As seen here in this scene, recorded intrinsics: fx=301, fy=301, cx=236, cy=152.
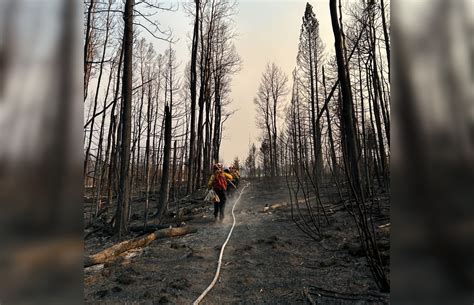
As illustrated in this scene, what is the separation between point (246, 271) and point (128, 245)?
7.74 feet

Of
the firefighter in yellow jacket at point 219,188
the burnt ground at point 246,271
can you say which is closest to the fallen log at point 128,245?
the burnt ground at point 246,271

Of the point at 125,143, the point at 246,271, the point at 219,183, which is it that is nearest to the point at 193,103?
the point at 219,183

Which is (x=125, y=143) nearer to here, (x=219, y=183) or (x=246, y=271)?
(x=219, y=183)

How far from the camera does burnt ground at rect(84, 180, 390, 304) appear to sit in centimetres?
338

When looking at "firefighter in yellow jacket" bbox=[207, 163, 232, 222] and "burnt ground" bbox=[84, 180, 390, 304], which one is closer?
"burnt ground" bbox=[84, 180, 390, 304]

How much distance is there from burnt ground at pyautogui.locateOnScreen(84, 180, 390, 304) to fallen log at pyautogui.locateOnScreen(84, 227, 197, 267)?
139 mm

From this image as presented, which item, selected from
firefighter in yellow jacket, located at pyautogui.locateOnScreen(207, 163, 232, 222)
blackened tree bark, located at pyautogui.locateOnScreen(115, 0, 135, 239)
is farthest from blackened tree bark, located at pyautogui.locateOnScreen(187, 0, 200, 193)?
blackened tree bark, located at pyautogui.locateOnScreen(115, 0, 135, 239)

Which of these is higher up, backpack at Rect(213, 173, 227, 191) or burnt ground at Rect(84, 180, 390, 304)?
backpack at Rect(213, 173, 227, 191)

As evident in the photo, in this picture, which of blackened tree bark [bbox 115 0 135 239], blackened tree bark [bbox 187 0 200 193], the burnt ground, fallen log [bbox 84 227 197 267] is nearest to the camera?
the burnt ground

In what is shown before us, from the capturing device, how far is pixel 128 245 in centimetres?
540

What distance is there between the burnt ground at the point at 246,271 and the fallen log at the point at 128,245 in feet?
0.46

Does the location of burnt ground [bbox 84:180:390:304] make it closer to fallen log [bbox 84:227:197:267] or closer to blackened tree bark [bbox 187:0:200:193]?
fallen log [bbox 84:227:197:267]

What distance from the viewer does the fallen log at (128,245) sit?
15.1 ft
